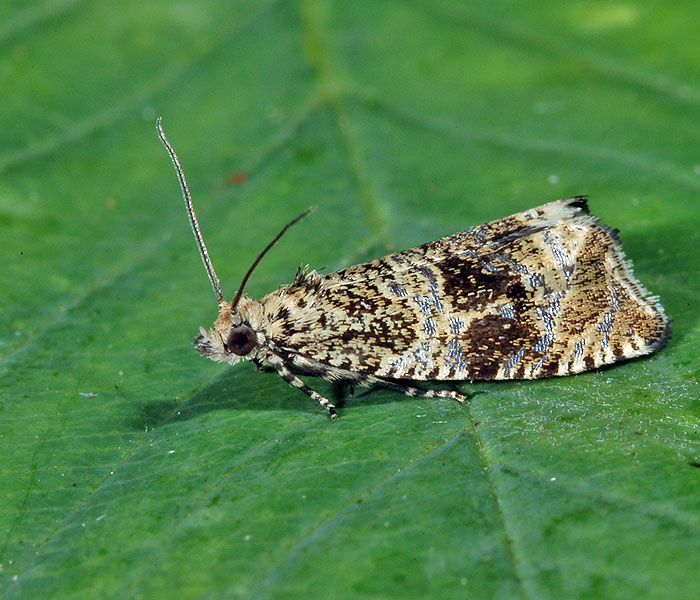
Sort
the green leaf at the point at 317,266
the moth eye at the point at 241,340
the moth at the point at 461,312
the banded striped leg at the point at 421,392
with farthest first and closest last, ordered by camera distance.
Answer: the moth eye at the point at 241,340, the moth at the point at 461,312, the banded striped leg at the point at 421,392, the green leaf at the point at 317,266

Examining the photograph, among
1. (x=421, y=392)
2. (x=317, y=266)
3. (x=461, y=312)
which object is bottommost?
(x=421, y=392)

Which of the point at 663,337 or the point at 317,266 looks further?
the point at 317,266

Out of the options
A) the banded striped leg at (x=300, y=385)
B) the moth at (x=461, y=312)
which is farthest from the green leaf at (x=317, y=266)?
the moth at (x=461, y=312)

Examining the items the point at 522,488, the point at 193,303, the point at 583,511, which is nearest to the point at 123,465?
the point at 193,303

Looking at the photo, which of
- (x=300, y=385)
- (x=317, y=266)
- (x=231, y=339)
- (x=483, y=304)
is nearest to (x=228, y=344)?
(x=231, y=339)

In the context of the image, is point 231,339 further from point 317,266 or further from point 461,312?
point 461,312

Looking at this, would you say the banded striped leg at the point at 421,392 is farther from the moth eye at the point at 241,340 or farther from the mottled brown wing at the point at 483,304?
the moth eye at the point at 241,340

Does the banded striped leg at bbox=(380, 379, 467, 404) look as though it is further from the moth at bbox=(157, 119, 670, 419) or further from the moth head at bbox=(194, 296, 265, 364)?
the moth head at bbox=(194, 296, 265, 364)
